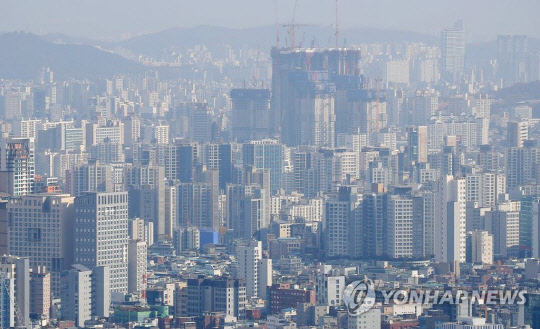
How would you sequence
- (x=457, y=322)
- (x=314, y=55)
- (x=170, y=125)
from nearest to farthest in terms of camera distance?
(x=457, y=322) → (x=170, y=125) → (x=314, y=55)

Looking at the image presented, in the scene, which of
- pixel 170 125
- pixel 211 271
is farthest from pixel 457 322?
pixel 170 125

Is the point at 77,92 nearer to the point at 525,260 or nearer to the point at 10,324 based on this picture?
the point at 525,260

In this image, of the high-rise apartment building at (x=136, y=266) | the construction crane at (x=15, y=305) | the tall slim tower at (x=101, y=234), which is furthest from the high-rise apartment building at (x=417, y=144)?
the construction crane at (x=15, y=305)

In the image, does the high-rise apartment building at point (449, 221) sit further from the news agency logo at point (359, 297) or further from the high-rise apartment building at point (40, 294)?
the high-rise apartment building at point (40, 294)

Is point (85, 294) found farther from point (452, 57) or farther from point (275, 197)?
point (452, 57)

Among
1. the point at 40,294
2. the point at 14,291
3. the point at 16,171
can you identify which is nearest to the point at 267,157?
the point at 16,171

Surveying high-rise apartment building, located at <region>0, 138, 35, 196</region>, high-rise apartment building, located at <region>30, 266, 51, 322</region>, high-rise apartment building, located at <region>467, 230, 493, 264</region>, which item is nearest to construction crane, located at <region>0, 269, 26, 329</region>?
A: high-rise apartment building, located at <region>30, 266, 51, 322</region>

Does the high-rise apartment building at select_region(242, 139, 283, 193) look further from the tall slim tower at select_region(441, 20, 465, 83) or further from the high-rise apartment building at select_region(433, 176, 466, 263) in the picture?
the tall slim tower at select_region(441, 20, 465, 83)
